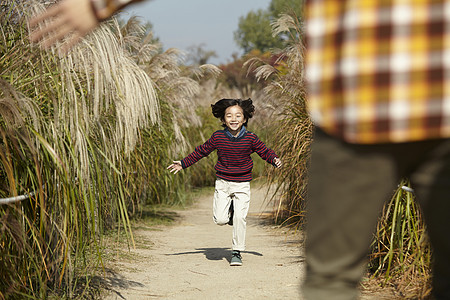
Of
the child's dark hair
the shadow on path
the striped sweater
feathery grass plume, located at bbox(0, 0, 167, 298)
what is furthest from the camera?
the child's dark hair

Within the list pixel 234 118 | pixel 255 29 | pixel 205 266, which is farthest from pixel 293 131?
pixel 255 29

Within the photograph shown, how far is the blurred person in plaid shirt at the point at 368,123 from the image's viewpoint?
1062mm

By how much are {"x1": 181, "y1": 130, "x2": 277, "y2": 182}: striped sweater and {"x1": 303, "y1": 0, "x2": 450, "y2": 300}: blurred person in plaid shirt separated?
431 cm

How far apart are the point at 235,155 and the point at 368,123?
4.45 m

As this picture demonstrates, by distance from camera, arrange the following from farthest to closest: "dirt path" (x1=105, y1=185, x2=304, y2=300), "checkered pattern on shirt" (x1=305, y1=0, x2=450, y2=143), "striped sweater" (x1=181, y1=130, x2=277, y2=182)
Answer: "striped sweater" (x1=181, y1=130, x2=277, y2=182)
"dirt path" (x1=105, y1=185, x2=304, y2=300)
"checkered pattern on shirt" (x1=305, y1=0, x2=450, y2=143)

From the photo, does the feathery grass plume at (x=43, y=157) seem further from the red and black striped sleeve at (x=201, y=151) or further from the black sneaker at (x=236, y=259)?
the red and black striped sleeve at (x=201, y=151)

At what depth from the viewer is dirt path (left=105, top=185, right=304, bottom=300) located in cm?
399

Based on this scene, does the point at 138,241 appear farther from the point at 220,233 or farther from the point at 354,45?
the point at 354,45

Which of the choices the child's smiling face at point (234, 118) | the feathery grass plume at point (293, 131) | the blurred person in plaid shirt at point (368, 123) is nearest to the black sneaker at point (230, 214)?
the feathery grass plume at point (293, 131)

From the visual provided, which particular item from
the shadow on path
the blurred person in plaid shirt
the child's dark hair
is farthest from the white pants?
the blurred person in plaid shirt

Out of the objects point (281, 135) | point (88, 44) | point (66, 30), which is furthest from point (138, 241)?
point (66, 30)

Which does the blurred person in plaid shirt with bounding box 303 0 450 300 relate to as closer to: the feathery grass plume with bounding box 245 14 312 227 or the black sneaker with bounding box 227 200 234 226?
the feathery grass plume with bounding box 245 14 312 227

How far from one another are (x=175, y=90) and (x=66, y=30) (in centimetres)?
751

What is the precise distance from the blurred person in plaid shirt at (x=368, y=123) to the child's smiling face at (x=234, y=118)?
445cm
